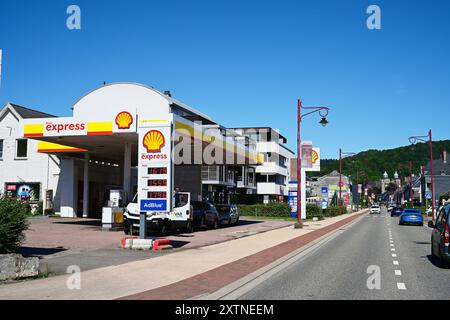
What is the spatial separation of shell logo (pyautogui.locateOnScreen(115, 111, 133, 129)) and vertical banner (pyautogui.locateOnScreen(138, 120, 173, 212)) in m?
6.70

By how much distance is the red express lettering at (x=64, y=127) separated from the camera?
25.5 metres

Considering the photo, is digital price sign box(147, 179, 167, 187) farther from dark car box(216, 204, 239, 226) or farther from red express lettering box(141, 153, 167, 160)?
dark car box(216, 204, 239, 226)

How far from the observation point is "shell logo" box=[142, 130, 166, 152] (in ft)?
57.8

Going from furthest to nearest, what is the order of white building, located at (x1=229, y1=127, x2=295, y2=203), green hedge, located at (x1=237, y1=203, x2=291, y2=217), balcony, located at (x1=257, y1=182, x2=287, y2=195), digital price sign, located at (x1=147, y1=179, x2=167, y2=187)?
balcony, located at (x1=257, y1=182, x2=287, y2=195) → white building, located at (x1=229, y1=127, x2=295, y2=203) → green hedge, located at (x1=237, y1=203, x2=291, y2=217) → digital price sign, located at (x1=147, y1=179, x2=167, y2=187)

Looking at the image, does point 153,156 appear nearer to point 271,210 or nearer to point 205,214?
point 205,214

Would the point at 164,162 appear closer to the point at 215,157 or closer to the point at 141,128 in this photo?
the point at 141,128

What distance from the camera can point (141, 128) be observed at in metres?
17.9

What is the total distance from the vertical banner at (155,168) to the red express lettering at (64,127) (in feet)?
28.8

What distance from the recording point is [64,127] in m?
25.8

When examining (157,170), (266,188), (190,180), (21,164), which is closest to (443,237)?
(157,170)

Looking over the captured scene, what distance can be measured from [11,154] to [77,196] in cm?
709

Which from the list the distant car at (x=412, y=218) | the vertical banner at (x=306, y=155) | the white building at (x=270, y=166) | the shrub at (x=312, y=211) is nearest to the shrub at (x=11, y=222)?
the vertical banner at (x=306, y=155)

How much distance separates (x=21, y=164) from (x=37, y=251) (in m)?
27.6

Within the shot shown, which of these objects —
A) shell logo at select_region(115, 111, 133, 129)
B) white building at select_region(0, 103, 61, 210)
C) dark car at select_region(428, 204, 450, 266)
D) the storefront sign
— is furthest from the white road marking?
the storefront sign
